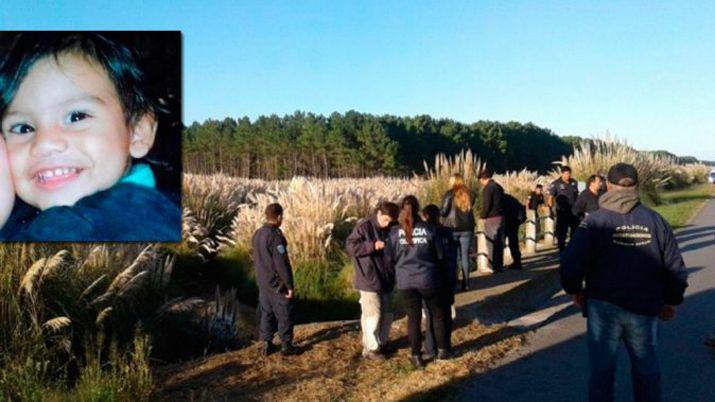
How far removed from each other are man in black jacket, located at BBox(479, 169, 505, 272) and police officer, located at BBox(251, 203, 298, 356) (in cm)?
537

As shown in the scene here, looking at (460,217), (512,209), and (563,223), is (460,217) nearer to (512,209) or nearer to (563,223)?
(512,209)

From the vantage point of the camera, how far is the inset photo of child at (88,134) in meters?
6.59

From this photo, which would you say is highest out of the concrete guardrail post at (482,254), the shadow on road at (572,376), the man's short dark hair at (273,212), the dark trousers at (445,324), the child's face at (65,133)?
the child's face at (65,133)

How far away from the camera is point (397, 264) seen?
700 centimetres

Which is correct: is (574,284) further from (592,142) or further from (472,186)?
(592,142)

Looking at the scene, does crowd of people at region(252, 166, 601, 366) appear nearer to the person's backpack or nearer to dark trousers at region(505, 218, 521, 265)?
dark trousers at region(505, 218, 521, 265)

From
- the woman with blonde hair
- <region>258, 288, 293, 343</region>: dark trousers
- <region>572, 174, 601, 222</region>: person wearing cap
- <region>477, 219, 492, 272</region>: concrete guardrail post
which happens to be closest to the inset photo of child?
<region>258, 288, 293, 343</region>: dark trousers

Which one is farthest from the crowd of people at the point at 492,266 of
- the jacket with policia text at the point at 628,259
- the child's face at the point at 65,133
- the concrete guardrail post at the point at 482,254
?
the child's face at the point at 65,133

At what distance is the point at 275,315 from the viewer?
7395mm

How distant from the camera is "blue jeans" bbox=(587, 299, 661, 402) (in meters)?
4.87

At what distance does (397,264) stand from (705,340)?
3.46 meters

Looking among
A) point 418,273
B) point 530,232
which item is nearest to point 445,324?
point 418,273

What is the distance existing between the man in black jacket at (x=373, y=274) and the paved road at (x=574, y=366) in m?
1.28

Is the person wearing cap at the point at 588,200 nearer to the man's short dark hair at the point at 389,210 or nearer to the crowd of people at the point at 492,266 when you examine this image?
the crowd of people at the point at 492,266
